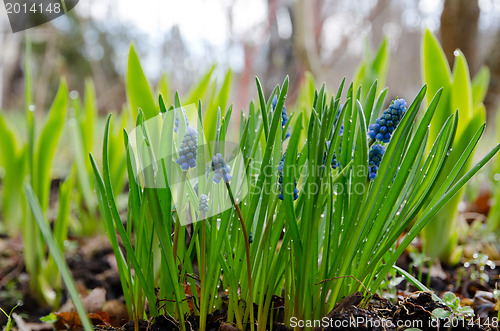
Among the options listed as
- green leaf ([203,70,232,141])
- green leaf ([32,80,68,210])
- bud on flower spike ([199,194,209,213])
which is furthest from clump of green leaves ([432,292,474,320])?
green leaf ([32,80,68,210])

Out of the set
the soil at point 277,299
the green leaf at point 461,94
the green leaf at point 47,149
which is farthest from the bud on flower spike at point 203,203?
the green leaf at point 461,94

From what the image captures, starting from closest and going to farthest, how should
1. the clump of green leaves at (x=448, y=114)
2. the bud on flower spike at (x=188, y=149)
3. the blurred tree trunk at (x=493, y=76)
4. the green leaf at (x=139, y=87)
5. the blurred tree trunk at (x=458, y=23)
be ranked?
the bud on flower spike at (x=188, y=149)
the green leaf at (x=139, y=87)
the clump of green leaves at (x=448, y=114)
the blurred tree trunk at (x=458, y=23)
the blurred tree trunk at (x=493, y=76)

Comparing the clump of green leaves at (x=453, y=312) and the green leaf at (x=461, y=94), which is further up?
the green leaf at (x=461, y=94)

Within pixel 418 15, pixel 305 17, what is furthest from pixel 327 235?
pixel 418 15

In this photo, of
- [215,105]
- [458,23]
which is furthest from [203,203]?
[458,23]

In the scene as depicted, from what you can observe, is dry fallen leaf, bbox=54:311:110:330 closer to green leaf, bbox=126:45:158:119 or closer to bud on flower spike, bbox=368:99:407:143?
green leaf, bbox=126:45:158:119

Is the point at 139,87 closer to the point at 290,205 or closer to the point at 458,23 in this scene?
the point at 290,205

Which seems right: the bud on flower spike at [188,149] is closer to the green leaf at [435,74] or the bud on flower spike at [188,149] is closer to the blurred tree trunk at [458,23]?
the green leaf at [435,74]
